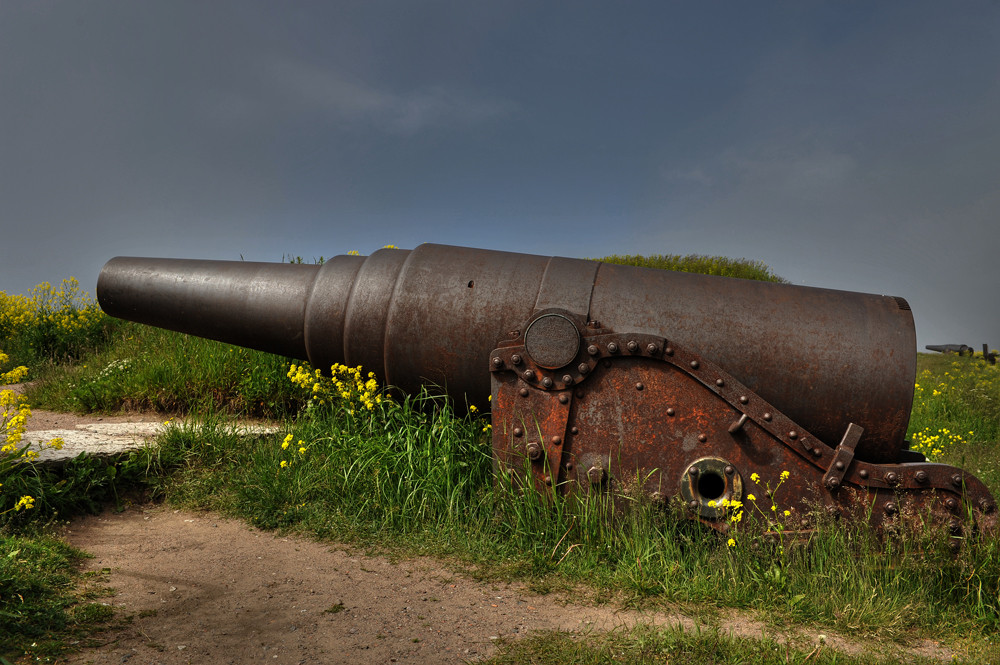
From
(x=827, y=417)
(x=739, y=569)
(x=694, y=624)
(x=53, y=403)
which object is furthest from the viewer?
(x=53, y=403)

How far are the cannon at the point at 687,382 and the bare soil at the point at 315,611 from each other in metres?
0.71

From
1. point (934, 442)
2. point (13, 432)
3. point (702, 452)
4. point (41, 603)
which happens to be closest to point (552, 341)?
point (702, 452)

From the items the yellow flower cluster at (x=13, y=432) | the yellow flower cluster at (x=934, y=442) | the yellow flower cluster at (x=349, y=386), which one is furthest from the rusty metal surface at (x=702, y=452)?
the yellow flower cluster at (x=13, y=432)

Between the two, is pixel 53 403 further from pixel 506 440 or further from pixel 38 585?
pixel 506 440

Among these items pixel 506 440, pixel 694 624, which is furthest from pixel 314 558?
pixel 694 624

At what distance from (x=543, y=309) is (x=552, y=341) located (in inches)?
9.9

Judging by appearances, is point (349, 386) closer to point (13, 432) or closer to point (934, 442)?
point (13, 432)

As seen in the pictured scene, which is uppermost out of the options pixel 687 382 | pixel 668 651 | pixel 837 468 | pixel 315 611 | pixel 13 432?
pixel 687 382

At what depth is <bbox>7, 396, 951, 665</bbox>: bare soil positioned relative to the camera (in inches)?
112

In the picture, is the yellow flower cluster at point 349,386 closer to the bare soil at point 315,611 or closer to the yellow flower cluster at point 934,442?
the bare soil at point 315,611

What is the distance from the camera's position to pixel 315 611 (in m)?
3.21

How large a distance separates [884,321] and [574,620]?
95.4 inches

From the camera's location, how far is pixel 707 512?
3.62 metres

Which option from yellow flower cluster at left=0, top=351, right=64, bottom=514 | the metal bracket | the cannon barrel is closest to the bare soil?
yellow flower cluster at left=0, top=351, right=64, bottom=514
